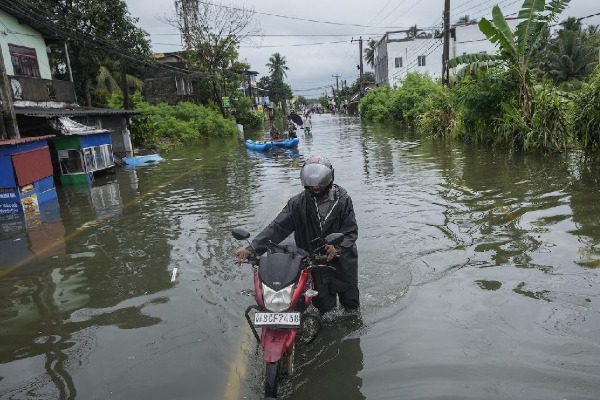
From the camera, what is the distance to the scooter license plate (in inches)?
138

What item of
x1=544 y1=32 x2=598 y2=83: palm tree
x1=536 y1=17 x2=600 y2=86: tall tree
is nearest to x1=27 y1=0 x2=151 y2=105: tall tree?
x1=536 y1=17 x2=600 y2=86: tall tree

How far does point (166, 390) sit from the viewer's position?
13.3 ft

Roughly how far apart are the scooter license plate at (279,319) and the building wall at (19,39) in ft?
63.6

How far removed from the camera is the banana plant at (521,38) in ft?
47.0

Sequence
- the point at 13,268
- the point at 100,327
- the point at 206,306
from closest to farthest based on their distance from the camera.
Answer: the point at 100,327 < the point at 206,306 < the point at 13,268

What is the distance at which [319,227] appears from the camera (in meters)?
4.57

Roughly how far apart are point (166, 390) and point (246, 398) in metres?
0.73

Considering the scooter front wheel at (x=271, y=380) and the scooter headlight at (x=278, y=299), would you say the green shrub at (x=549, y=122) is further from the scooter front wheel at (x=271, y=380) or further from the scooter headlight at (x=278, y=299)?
the scooter front wheel at (x=271, y=380)

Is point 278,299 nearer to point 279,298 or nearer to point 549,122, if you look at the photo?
point 279,298

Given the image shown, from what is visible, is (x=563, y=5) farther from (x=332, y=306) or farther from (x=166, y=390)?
(x=166, y=390)

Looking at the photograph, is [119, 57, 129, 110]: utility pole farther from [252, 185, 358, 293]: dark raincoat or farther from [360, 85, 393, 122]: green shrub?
[252, 185, 358, 293]: dark raincoat

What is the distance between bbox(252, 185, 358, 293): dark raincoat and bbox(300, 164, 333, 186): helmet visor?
26cm

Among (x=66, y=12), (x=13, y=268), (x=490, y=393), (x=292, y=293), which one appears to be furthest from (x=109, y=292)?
(x=66, y=12)

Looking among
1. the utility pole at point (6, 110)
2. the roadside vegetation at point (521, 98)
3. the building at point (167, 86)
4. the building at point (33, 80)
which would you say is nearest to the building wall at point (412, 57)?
the building at point (167, 86)
